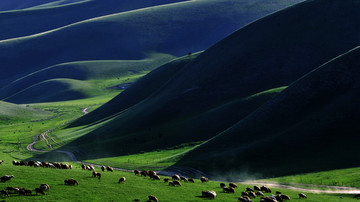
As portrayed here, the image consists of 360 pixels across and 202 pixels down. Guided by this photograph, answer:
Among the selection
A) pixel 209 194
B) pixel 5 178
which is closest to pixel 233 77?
pixel 209 194

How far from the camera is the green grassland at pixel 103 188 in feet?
120

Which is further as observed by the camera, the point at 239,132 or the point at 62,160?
the point at 62,160

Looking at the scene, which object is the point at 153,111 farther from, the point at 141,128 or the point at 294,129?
the point at 294,129

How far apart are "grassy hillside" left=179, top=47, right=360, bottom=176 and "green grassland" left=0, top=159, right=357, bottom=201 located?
19810 millimetres

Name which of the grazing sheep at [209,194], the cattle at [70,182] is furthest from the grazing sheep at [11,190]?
the grazing sheep at [209,194]

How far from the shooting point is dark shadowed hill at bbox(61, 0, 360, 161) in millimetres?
101375

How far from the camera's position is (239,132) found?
3236 inches

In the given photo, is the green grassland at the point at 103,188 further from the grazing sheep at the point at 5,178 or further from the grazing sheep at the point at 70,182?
the grazing sheep at the point at 70,182

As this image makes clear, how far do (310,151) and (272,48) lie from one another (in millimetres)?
62431

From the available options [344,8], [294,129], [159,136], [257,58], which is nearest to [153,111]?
[159,136]

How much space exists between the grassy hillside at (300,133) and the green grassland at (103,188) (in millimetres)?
19810

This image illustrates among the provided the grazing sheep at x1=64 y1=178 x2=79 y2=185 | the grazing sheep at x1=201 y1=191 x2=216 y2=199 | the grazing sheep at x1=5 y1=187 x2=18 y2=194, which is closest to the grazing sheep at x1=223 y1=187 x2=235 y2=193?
the grazing sheep at x1=201 y1=191 x2=216 y2=199

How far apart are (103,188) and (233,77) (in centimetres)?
8572

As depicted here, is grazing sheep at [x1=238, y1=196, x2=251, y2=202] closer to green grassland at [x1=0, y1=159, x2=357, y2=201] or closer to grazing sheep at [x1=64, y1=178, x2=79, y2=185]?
green grassland at [x1=0, y1=159, x2=357, y2=201]
